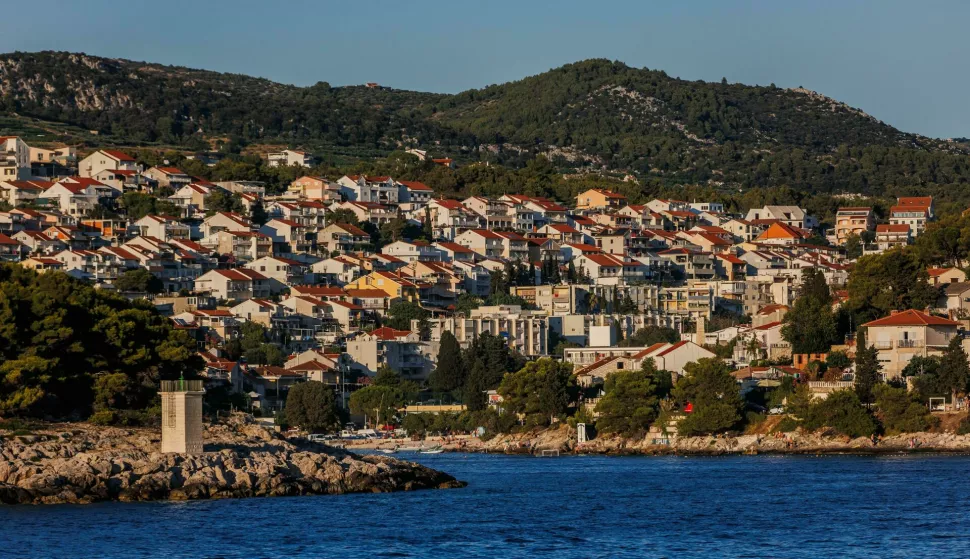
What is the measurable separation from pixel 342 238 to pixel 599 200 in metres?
22.4

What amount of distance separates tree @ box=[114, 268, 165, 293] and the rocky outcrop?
45236 mm

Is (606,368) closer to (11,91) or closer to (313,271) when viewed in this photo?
(313,271)

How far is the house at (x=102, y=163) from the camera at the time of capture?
11669 cm

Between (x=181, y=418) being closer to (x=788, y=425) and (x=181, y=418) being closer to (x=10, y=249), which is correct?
(x=788, y=425)

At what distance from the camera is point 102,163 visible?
116875mm

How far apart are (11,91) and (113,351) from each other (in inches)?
4240

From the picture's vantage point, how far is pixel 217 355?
83062 mm

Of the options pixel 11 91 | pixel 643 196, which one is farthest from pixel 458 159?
pixel 11 91

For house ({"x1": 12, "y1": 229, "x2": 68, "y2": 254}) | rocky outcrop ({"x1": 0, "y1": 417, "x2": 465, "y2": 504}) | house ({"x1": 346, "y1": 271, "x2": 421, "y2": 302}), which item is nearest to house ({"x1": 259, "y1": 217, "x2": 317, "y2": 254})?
house ({"x1": 346, "y1": 271, "x2": 421, "y2": 302})

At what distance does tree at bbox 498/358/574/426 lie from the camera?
72.4m

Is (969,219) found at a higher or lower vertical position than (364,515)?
higher

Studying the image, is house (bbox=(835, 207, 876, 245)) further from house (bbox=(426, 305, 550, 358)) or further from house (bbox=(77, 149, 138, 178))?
house (bbox=(77, 149, 138, 178))

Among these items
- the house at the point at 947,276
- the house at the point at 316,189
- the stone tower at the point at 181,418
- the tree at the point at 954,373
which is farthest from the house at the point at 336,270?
the stone tower at the point at 181,418

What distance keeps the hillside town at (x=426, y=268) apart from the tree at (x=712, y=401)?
2.26 meters
